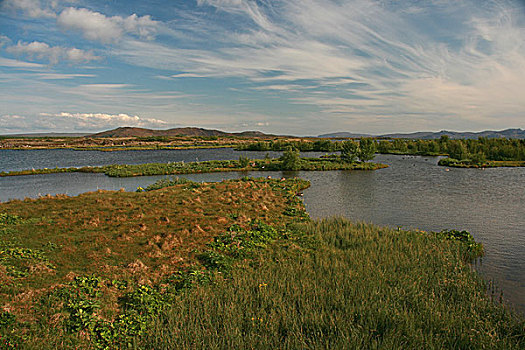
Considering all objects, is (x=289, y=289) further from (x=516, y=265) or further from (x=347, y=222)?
(x=516, y=265)

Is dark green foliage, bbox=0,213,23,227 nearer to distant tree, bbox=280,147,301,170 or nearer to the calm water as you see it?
the calm water

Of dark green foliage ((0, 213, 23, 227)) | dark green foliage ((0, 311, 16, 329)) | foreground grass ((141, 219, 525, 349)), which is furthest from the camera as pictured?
dark green foliage ((0, 213, 23, 227))

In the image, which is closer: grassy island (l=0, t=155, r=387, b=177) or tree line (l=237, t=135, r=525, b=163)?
grassy island (l=0, t=155, r=387, b=177)

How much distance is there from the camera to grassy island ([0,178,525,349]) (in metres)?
7.05

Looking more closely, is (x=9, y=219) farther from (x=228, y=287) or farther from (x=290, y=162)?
(x=290, y=162)

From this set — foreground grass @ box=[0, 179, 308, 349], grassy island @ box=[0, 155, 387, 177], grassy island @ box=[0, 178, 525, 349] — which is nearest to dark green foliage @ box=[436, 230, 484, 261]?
grassy island @ box=[0, 178, 525, 349]

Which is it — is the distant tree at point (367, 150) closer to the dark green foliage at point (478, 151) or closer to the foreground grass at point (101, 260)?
the dark green foliage at point (478, 151)

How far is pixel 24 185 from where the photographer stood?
40.6 m

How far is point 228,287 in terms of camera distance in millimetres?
9594

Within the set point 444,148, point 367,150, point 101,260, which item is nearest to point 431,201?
point 101,260

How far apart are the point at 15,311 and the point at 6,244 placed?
16.4ft

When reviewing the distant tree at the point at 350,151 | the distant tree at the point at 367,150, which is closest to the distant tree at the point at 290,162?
the distant tree at the point at 350,151

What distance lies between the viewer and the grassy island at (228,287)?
23.1 feet

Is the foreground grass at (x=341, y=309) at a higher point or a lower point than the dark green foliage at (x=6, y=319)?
lower
